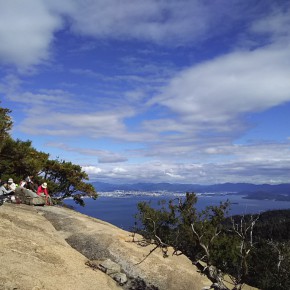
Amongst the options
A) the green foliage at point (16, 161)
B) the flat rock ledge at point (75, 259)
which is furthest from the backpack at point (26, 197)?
the green foliage at point (16, 161)

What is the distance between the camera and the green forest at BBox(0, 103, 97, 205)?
46.1 metres

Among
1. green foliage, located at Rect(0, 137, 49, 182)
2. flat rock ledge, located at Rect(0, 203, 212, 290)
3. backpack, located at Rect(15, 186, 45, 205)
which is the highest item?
green foliage, located at Rect(0, 137, 49, 182)

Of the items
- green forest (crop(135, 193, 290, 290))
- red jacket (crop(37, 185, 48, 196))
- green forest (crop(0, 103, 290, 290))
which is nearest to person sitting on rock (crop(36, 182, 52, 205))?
red jacket (crop(37, 185, 48, 196))

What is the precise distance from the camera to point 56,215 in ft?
104

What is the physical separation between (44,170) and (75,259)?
1453 inches

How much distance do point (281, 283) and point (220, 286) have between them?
1905 centimetres

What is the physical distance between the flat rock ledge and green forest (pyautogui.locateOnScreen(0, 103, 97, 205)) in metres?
17.0

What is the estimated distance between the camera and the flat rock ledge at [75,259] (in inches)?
738

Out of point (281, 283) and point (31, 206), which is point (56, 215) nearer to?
point (31, 206)

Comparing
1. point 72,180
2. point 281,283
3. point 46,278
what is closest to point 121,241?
point 46,278

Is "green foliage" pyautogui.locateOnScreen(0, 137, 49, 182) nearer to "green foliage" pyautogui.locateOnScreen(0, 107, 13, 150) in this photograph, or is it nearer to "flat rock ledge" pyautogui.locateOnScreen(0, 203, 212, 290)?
"green foliage" pyautogui.locateOnScreen(0, 107, 13, 150)

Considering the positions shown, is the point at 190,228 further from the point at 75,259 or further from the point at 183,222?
the point at 75,259

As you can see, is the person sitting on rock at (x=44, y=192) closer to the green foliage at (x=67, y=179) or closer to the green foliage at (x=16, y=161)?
the green foliage at (x=16, y=161)

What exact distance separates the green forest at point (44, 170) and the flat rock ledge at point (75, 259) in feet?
55.9
